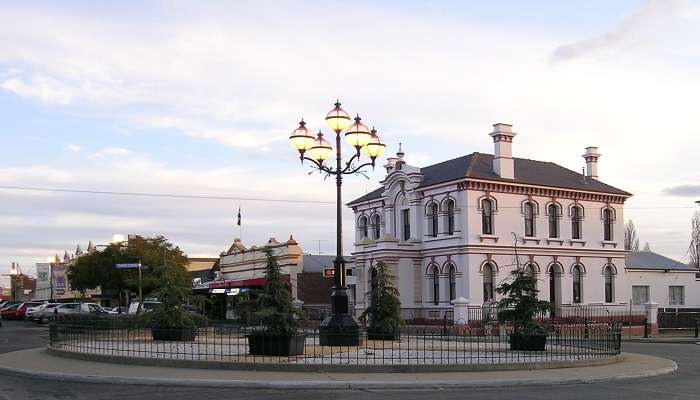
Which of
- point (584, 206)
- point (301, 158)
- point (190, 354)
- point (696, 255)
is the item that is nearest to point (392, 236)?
point (584, 206)

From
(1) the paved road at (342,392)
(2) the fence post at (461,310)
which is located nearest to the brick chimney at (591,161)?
(2) the fence post at (461,310)

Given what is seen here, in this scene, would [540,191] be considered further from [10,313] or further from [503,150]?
[10,313]

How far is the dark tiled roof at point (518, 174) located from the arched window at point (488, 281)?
16.1ft

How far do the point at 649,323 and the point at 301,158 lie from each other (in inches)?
1113

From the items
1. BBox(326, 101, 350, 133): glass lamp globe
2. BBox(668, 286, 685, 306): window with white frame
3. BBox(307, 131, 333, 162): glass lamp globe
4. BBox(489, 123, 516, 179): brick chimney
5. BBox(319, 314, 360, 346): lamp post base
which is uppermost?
BBox(489, 123, 516, 179): brick chimney

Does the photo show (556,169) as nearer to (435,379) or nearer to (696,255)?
(435,379)

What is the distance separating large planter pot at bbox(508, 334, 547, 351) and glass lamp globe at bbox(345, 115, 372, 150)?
676 centimetres

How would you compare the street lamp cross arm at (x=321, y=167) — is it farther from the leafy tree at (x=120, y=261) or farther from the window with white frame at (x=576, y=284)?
the leafy tree at (x=120, y=261)

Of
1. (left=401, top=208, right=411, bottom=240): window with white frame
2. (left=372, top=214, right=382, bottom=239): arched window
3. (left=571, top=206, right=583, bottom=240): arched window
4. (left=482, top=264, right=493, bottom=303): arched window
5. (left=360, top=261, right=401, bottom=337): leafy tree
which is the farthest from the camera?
(left=372, top=214, right=382, bottom=239): arched window

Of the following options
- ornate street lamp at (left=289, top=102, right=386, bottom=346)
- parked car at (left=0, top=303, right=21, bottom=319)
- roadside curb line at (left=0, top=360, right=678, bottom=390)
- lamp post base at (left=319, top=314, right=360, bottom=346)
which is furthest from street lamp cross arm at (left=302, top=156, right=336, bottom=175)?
parked car at (left=0, top=303, right=21, bottom=319)

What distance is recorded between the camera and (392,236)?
157 ft

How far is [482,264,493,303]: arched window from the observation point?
45.3 m

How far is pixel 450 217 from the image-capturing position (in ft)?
150

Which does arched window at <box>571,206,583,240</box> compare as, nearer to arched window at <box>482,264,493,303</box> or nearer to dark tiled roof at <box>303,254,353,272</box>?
arched window at <box>482,264,493,303</box>
